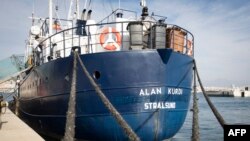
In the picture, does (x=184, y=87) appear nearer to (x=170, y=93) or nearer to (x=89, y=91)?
(x=170, y=93)

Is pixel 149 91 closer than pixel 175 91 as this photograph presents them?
Yes

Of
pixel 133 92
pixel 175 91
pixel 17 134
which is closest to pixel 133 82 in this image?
pixel 133 92

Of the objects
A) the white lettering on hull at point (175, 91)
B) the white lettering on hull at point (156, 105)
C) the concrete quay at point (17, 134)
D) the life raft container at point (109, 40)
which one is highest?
the life raft container at point (109, 40)

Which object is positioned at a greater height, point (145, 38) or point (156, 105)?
point (145, 38)

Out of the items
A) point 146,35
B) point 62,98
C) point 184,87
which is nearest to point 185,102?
point 184,87

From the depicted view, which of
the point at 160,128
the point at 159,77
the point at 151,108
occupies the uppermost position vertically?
the point at 159,77

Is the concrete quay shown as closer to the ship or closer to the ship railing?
the ship

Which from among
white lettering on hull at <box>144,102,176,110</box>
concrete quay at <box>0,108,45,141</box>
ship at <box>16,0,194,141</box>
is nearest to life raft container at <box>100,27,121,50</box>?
ship at <box>16,0,194,141</box>

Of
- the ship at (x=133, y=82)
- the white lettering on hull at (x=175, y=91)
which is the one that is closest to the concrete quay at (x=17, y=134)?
the ship at (x=133, y=82)

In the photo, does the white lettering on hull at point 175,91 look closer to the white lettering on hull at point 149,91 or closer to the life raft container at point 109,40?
the white lettering on hull at point 149,91

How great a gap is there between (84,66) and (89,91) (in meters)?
0.87

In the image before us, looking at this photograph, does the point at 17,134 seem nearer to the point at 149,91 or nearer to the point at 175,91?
the point at 149,91

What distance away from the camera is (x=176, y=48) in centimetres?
1102

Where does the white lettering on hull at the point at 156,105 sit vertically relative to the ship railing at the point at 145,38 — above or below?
below
